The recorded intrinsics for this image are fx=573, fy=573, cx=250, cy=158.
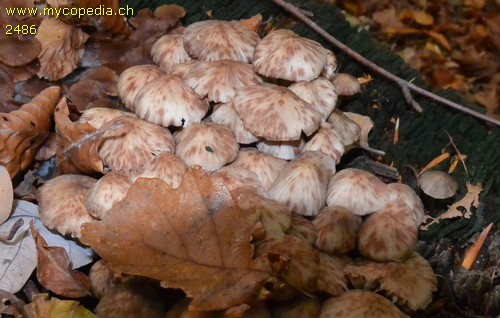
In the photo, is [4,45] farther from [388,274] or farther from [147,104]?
[388,274]

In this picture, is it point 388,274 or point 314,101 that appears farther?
point 314,101

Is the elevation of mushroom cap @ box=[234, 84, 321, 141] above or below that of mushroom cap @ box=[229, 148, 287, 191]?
above

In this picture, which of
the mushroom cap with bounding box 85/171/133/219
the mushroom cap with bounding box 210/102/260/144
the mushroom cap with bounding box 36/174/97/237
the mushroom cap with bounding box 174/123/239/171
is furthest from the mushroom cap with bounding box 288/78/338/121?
the mushroom cap with bounding box 36/174/97/237

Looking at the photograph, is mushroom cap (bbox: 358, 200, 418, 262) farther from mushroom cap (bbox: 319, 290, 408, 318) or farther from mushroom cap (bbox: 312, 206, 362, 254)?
mushroom cap (bbox: 319, 290, 408, 318)

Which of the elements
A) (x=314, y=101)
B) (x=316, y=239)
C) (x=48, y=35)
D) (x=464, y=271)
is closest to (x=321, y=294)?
(x=316, y=239)

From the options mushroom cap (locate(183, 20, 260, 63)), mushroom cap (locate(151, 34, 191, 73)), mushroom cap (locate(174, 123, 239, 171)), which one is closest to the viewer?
mushroom cap (locate(174, 123, 239, 171))

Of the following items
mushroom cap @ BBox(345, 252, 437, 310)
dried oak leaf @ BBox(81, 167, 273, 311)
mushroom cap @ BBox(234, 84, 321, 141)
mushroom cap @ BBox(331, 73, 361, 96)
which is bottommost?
mushroom cap @ BBox(345, 252, 437, 310)
